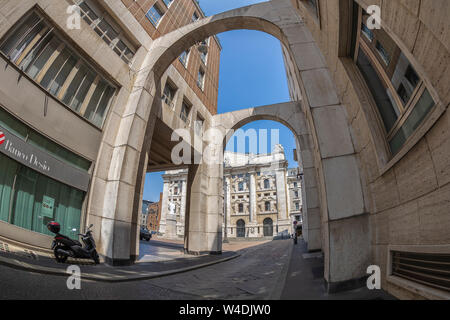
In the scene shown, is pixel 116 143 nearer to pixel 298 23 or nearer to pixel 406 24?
pixel 298 23

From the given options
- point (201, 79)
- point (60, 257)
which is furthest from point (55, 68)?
point (201, 79)

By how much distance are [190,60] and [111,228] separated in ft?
42.7

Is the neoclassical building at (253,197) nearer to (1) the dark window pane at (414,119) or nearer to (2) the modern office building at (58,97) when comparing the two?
(2) the modern office building at (58,97)

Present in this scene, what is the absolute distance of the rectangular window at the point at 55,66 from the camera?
273 inches

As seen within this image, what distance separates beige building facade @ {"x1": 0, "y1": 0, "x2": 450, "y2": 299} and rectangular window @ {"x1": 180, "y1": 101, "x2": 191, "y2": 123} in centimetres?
101

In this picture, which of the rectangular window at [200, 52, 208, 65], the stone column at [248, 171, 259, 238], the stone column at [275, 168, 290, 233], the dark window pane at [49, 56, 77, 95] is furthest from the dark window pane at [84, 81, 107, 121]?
the stone column at [248, 171, 259, 238]

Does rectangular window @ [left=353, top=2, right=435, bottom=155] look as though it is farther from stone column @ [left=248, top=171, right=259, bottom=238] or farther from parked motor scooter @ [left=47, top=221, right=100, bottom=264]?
stone column @ [left=248, top=171, right=259, bottom=238]

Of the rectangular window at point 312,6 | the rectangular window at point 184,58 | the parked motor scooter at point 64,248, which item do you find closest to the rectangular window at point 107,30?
the rectangular window at point 184,58

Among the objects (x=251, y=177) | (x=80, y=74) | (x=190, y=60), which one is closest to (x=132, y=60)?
(x=80, y=74)

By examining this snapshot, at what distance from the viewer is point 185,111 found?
50.4 feet

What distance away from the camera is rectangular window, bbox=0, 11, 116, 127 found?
693cm

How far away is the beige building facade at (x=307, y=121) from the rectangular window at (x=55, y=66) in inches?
1.7

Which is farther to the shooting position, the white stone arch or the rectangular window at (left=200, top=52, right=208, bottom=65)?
the rectangular window at (left=200, top=52, right=208, bottom=65)

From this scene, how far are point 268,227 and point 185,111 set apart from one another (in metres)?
46.4
